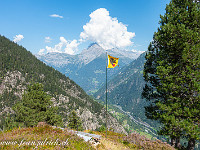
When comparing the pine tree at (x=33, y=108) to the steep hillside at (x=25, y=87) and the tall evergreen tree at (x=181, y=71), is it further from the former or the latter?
the steep hillside at (x=25, y=87)

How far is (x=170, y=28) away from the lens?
13281 millimetres

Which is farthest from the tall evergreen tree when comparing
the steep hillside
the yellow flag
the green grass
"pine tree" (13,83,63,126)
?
the steep hillside

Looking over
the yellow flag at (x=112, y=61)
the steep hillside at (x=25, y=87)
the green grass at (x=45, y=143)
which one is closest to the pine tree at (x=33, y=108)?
the green grass at (x=45, y=143)

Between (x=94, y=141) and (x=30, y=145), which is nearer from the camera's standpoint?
(x=30, y=145)

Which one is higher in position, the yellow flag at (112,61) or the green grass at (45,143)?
the yellow flag at (112,61)

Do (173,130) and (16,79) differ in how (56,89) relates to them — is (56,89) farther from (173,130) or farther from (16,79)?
(173,130)

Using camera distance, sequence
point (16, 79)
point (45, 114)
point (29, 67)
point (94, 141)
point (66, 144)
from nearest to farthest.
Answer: point (66, 144), point (94, 141), point (45, 114), point (16, 79), point (29, 67)

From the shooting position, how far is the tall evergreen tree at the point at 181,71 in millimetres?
12305

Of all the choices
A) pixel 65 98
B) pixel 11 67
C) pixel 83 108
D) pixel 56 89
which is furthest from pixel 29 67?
pixel 83 108

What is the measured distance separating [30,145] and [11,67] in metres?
198

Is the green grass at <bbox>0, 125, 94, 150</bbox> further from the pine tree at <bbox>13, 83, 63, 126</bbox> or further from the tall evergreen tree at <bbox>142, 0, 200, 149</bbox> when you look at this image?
the pine tree at <bbox>13, 83, 63, 126</bbox>

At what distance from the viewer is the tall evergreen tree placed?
12.3 metres

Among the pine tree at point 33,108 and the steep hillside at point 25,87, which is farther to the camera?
the steep hillside at point 25,87

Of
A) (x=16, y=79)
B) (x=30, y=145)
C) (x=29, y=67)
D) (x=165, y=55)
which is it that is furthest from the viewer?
(x=29, y=67)
